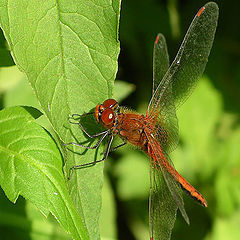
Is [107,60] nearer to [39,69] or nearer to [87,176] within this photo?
[39,69]

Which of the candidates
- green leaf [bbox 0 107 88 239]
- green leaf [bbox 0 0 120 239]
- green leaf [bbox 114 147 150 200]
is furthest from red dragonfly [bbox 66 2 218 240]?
green leaf [bbox 114 147 150 200]

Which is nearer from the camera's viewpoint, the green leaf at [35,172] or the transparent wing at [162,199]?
the green leaf at [35,172]

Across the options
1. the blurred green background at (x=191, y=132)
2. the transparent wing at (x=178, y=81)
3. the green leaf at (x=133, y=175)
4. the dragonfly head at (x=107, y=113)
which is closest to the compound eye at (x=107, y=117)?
the dragonfly head at (x=107, y=113)

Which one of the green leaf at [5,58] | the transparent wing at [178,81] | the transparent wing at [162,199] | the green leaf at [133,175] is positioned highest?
the green leaf at [5,58]

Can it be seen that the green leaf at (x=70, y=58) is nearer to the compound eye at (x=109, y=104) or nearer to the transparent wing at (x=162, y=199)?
the compound eye at (x=109, y=104)

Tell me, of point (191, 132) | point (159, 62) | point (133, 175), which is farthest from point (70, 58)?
point (191, 132)

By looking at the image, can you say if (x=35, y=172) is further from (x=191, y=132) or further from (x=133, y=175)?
(x=191, y=132)

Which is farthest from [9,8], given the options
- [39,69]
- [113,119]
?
[113,119]
